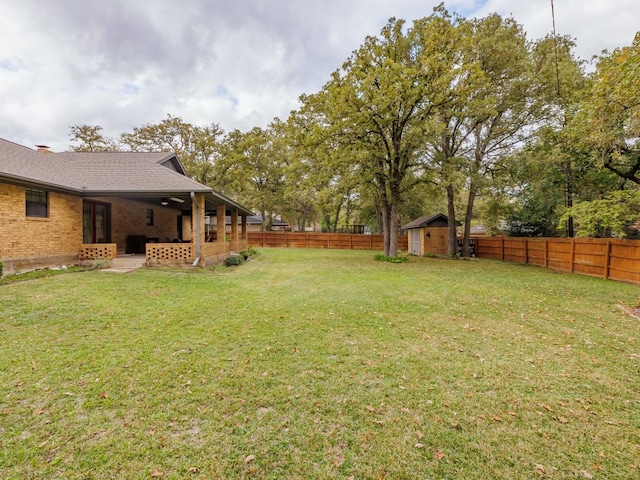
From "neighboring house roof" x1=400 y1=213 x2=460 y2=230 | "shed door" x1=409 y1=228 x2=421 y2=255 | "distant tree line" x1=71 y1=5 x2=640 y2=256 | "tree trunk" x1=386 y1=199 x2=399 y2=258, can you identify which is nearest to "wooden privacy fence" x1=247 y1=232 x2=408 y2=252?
"shed door" x1=409 y1=228 x2=421 y2=255

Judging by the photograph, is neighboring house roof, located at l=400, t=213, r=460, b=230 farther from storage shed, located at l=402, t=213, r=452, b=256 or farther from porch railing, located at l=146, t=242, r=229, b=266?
porch railing, located at l=146, t=242, r=229, b=266

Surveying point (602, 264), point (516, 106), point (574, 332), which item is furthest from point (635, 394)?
point (516, 106)

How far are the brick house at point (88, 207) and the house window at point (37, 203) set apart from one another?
0.08 feet

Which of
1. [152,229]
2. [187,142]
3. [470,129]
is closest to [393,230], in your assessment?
[470,129]

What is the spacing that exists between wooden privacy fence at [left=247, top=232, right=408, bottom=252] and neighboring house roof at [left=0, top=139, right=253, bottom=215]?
12851 mm

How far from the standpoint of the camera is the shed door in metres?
20.7

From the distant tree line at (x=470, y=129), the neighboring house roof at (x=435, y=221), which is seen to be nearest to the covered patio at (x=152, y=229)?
the distant tree line at (x=470, y=129)

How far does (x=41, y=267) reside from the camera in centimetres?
933

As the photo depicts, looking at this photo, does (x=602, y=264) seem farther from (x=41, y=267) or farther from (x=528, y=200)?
(x=41, y=267)

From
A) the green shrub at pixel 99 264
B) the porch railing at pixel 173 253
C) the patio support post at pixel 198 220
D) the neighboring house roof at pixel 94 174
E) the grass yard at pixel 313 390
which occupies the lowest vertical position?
the grass yard at pixel 313 390

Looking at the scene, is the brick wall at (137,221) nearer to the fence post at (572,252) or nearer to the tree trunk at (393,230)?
the tree trunk at (393,230)

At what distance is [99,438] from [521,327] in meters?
6.18

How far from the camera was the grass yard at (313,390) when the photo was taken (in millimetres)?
2182

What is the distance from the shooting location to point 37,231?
933cm
